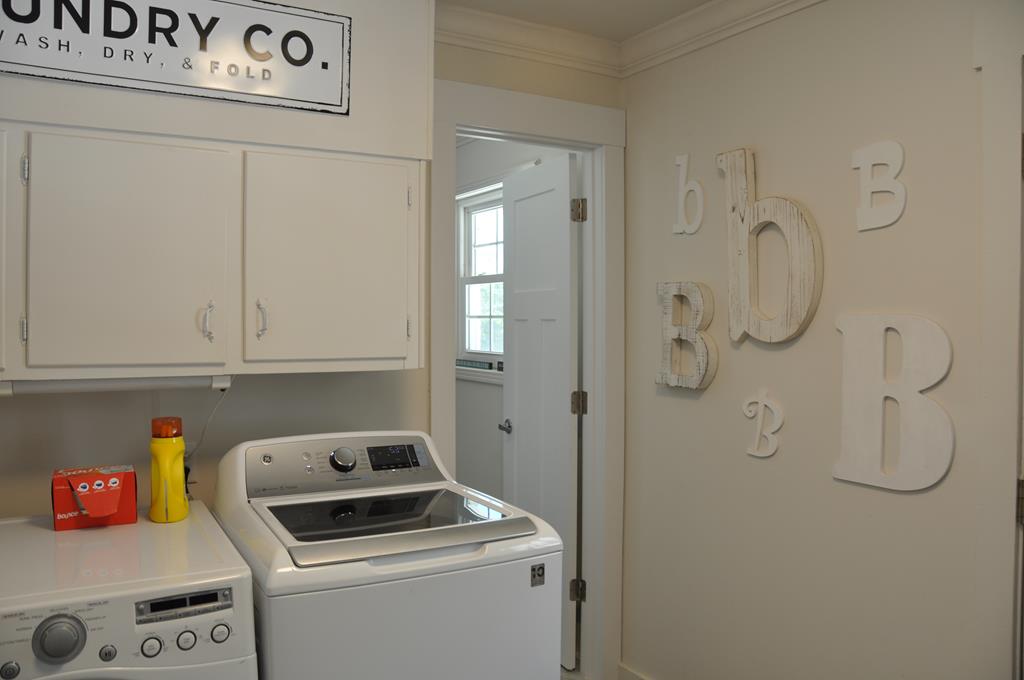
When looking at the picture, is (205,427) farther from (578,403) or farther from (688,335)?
(688,335)

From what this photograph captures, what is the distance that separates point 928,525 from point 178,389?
201cm

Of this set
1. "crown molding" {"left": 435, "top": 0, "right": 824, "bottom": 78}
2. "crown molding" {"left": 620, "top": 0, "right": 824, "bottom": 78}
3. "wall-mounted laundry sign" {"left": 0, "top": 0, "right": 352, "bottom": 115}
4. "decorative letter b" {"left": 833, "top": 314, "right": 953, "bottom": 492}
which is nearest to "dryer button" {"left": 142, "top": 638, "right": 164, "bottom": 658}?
"wall-mounted laundry sign" {"left": 0, "top": 0, "right": 352, "bottom": 115}

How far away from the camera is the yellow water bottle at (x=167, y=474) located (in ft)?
6.35

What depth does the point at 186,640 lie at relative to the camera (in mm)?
1519

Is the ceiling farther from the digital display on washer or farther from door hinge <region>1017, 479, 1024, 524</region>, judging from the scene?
door hinge <region>1017, 479, 1024, 524</region>

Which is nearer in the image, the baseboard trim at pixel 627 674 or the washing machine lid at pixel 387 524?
the washing machine lid at pixel 387 524

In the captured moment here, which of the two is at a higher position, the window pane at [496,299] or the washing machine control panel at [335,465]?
the window pane at [496,299]

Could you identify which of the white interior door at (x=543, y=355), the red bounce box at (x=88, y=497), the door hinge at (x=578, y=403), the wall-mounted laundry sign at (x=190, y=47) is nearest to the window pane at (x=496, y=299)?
the white interior door at (x=543, y=355)

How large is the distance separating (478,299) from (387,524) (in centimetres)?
247

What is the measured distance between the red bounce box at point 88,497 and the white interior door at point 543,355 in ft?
5.57

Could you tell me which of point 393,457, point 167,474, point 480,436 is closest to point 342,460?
point 393,457

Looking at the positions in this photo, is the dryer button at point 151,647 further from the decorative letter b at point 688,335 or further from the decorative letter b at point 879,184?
the decorative letter b at point 879,184

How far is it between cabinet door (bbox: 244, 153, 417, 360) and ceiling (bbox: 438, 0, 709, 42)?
82 cm

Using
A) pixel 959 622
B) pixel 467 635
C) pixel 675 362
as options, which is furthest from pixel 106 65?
pixel 959 622
